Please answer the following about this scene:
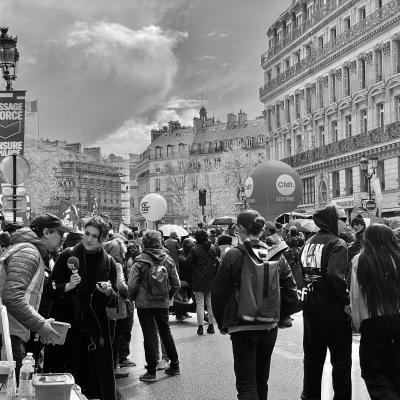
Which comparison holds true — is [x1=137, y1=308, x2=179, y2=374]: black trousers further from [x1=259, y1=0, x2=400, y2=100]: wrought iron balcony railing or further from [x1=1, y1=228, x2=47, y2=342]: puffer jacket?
[x1=259, y1=0, x2=400, y2=100]: wrought iron balcony railing

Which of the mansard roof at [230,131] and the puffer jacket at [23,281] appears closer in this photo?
the puffer jacket at [23,281]

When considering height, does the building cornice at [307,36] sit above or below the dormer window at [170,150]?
below

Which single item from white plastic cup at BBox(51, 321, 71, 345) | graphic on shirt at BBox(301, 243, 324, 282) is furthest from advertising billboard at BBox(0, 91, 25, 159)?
white plastic cup at BBox(51, 321, 71, 345)

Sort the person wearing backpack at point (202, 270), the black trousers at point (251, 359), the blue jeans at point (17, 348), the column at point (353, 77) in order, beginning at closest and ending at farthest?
the blue jeans at point (17, 348) → the black trousers at point (251, 359) → the person wearing backpack at point (202, 270) → the column at point (353, 77)

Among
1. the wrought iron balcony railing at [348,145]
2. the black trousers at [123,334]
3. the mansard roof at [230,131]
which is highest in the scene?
the mansard roof at [230,131]

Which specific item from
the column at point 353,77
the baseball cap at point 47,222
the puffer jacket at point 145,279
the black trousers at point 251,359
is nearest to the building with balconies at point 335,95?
the column at point 353,77

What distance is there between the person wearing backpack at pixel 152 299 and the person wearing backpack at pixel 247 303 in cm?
299

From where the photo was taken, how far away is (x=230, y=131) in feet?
391

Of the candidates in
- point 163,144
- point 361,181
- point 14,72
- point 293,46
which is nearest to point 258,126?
point 163,144

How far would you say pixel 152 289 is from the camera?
9281 millimetres

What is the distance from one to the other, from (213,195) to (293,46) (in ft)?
117

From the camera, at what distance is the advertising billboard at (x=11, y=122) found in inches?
638

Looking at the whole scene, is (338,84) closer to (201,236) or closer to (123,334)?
(201,236)

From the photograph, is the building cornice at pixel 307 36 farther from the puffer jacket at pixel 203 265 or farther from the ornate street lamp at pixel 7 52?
the puffer jacket at pixel 203 265
